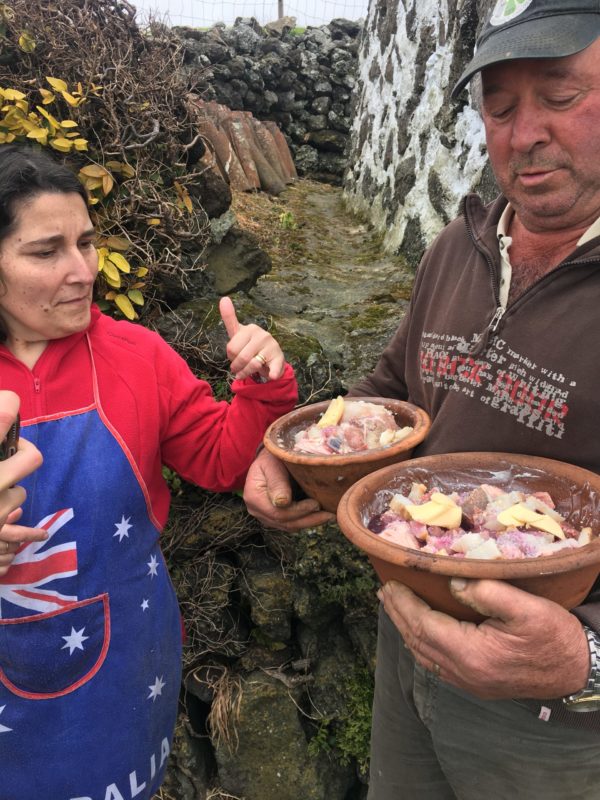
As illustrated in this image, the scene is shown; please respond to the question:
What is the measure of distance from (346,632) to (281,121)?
10.8 metres

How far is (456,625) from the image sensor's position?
108 centimetres

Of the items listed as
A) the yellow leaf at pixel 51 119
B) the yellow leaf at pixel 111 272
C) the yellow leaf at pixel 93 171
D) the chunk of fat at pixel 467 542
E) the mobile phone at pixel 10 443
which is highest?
the yellow leaf at pixel 51 119

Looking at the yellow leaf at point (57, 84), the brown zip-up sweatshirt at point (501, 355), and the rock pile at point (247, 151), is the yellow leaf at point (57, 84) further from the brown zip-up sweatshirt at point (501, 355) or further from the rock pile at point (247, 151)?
the rock pile at point (247, 151)

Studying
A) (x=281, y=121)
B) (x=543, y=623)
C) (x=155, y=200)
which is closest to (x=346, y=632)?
(x=543, y=623)

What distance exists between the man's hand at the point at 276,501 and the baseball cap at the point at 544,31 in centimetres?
108

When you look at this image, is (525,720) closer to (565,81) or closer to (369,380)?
(369,380)

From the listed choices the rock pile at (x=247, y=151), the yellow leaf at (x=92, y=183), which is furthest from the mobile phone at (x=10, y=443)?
the rock pile at (x=247, y=151)

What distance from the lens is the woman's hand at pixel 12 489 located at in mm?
1152

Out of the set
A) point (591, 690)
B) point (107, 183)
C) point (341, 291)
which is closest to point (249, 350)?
point (591, 690)

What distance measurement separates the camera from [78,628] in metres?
1.54

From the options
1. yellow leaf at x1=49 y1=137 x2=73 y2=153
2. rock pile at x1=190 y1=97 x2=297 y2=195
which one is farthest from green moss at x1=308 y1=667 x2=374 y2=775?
rock pile at x1=190 y1=97 x2=297 y2=195

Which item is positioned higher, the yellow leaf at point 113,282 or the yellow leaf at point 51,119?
the yellow leaf at point 51,119

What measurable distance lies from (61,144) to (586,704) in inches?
123

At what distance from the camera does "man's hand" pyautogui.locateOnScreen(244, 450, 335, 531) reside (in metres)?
1.55
